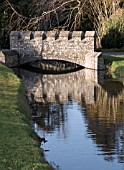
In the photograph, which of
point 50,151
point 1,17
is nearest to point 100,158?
point 50,151

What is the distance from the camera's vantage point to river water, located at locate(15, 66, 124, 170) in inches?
476

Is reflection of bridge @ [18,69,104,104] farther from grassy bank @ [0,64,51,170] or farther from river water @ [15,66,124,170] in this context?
grassy bank @ [0,64,51,170]

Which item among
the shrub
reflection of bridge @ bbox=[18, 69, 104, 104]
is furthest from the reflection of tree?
the shrub

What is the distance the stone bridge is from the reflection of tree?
11531 mm

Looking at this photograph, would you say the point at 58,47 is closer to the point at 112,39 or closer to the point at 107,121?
the point at 112,39

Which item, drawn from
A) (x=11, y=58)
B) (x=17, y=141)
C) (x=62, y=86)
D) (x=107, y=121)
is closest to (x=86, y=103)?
(x=107, y=121)

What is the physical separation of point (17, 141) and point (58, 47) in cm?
2498

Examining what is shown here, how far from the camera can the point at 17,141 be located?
1184 cm

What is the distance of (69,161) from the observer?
465 inches

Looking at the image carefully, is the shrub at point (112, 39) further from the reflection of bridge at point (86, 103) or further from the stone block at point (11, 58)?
the reflection of bridge at point (86, 103)

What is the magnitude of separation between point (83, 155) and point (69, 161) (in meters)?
0.64

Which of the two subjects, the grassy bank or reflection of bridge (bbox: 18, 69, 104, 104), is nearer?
the grassy bank

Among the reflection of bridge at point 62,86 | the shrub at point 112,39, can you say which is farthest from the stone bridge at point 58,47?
the shrub at point 112,39

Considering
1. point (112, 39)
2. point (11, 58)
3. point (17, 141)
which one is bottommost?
point (11, 58)
